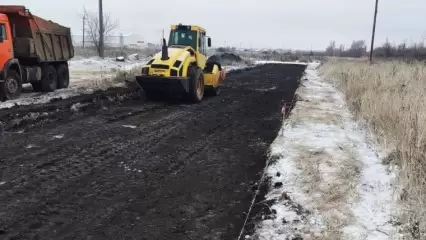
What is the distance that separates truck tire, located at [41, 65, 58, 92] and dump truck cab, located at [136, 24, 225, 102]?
4.54 metres

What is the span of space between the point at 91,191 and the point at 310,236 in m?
2.85

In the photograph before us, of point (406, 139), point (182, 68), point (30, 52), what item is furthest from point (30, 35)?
point (406, 139)

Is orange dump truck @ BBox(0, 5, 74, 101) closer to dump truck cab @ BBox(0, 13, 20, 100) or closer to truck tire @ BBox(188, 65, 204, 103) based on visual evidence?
dump truck cab @ BBox(0, 13, 20, 100)

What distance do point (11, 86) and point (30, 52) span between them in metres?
1.61

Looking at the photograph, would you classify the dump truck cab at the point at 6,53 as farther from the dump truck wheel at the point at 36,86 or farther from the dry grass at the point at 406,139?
the dry grass at the point at 406,139

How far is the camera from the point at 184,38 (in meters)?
14.6

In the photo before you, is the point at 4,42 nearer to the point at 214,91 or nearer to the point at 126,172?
the point at 214,91

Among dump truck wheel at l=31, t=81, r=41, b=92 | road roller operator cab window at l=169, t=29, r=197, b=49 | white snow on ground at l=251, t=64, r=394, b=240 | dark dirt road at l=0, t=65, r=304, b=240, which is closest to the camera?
white snow on ground at l=251, t=64, r=394, b=240

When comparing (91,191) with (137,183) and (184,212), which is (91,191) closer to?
(137,183)

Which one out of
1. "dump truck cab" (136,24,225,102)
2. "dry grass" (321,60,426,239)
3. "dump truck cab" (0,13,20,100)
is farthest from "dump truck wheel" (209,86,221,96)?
"dump truck cab" (0,13,20,100)

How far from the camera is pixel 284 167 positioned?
6.45 meters

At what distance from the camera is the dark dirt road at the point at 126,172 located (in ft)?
14.7

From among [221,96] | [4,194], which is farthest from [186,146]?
[221,96]

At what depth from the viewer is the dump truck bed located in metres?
14.2
